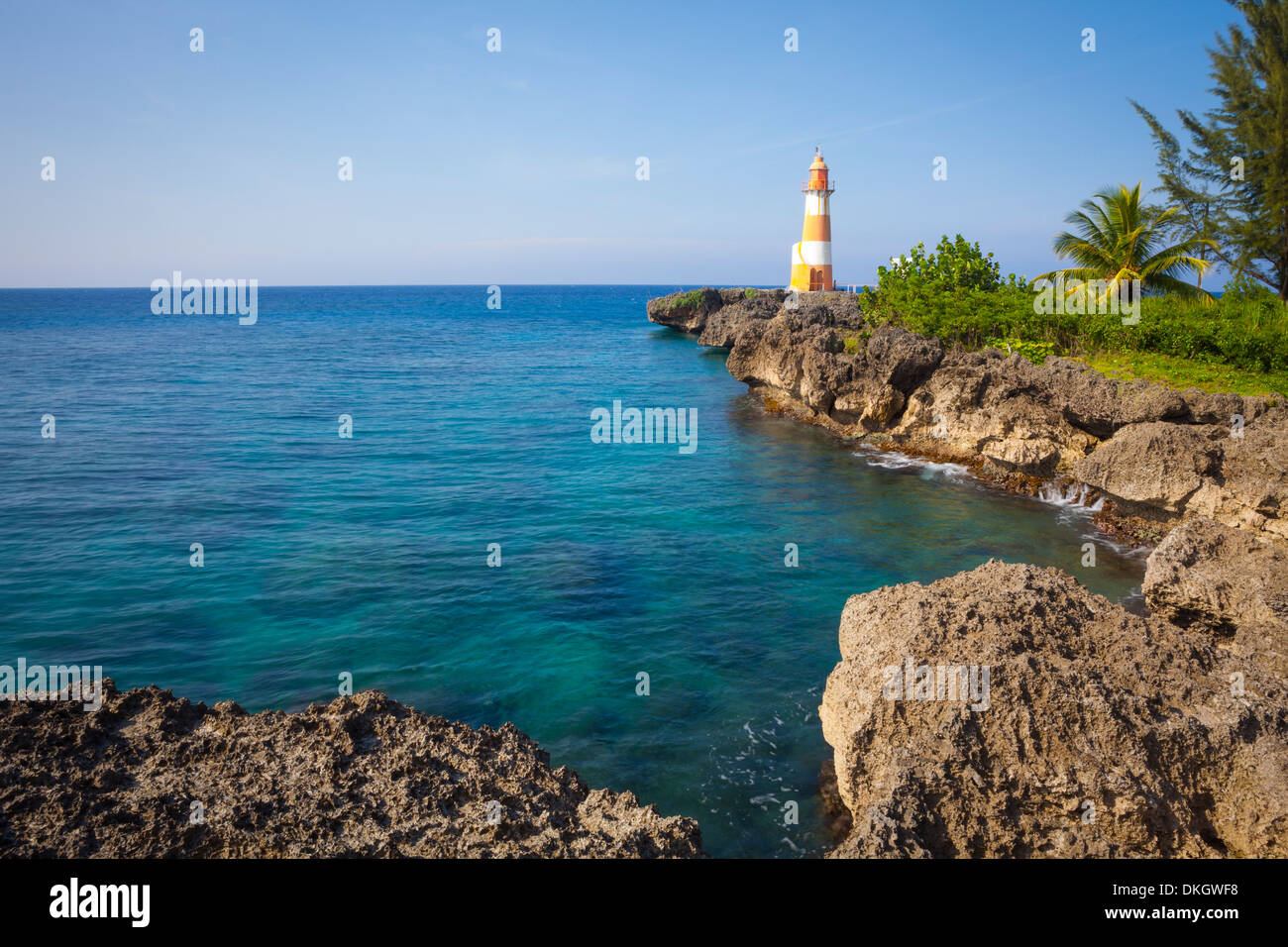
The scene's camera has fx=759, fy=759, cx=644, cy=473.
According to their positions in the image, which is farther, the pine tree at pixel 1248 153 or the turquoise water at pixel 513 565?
the pine tree at pixel 1248 153

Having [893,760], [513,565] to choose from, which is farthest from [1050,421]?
[893,760]

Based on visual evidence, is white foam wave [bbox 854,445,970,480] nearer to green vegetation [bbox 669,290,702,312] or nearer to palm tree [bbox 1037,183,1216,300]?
palm tree [bbox 1037,183,1216,300]

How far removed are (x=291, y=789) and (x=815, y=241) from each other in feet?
238

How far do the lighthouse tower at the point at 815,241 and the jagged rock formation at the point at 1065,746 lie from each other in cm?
6681

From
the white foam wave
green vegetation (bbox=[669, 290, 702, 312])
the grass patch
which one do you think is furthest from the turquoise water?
green vegetation (bbox=[669, 290, 702, 312])

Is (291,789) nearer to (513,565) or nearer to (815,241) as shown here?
(513,565)

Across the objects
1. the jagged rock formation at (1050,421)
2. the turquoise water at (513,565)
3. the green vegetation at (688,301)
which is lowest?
the turquoise water at (513,565)

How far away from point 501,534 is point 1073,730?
17275mm

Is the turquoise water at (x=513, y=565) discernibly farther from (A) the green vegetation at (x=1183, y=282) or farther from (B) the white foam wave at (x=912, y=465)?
(A) the green vegetation at (x=1183, y=282)

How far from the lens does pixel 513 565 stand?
2062 centimetres

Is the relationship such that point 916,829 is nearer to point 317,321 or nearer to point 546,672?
point 546,672

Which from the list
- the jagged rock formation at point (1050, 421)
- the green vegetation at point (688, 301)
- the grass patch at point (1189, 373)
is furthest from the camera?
the green vegetation at point (688, 301)

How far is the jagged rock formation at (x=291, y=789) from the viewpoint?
6105 millimetres

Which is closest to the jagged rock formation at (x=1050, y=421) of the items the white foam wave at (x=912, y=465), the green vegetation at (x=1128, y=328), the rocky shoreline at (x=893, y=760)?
the white foam wave at (x=912, y=465)
